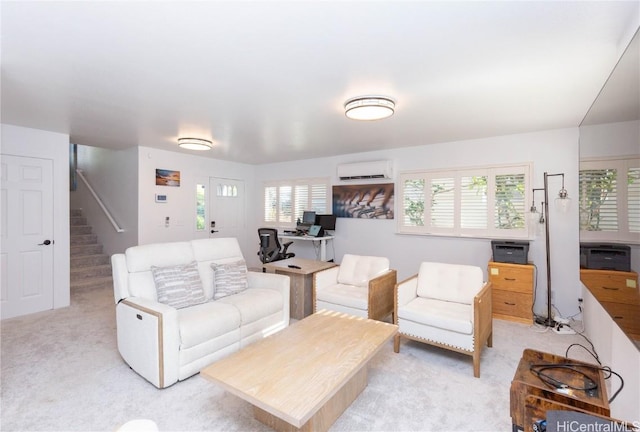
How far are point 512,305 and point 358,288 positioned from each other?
76.7 inches

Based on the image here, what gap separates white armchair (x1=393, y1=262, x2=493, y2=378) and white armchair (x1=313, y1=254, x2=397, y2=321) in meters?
0.29

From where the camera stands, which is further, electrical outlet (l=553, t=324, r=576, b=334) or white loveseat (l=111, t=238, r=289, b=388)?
electrical outlet (l=553, t=324, r=576, b=334)

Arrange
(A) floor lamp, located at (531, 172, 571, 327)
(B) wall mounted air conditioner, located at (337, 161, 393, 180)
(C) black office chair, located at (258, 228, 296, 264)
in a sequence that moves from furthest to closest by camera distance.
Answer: (C) black office chair, located at (258, 228, 296, 264) < (B) wall mounted air conditioner, located at (337, 161, 393, 180) < (A) floor lamp, located at (531, 172, 571, 327)

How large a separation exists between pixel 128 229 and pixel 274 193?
9.24ft

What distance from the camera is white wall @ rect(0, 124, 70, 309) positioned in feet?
13.1

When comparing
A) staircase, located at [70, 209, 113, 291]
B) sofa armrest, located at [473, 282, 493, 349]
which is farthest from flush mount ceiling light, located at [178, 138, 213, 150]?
sofa armrest, located at [473, 282, 493, 349]

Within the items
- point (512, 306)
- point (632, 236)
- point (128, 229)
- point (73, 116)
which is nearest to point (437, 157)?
point (512, 306)

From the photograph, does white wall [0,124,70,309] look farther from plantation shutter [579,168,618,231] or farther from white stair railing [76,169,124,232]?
plantation shutter [579,168,618,231]

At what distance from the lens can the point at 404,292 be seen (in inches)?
121

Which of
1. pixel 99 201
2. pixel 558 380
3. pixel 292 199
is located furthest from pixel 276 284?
pixel 99 201

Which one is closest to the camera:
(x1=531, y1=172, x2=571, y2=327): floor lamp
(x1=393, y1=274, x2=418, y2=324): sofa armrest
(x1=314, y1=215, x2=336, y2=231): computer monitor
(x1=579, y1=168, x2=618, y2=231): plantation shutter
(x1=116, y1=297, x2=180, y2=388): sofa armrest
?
(x1=579, y1=168, x2=618, y2=231): plantation shutter

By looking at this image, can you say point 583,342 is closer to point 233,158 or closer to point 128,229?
point 233,158

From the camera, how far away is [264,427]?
6.30 feet

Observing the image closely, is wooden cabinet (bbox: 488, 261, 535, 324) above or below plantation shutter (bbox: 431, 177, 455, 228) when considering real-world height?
below
